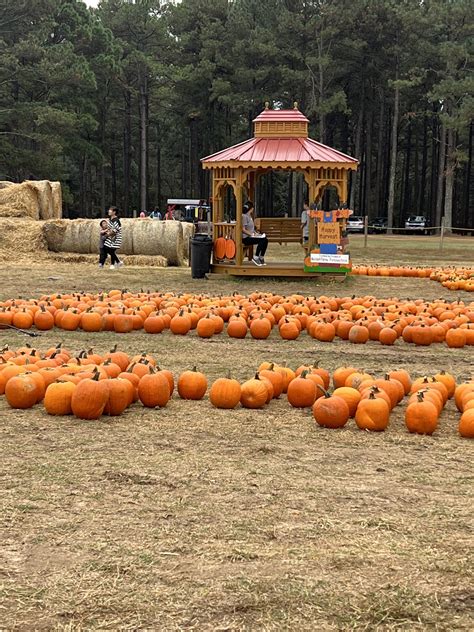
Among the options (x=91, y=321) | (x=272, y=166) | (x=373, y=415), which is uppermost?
(x=272, y=166)

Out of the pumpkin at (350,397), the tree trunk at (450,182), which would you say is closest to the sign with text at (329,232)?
the pumpkin at (350,397)

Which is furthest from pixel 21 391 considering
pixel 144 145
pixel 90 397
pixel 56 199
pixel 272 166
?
pixel 144 145

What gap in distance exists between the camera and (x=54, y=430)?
5691mm

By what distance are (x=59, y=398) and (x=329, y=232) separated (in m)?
12.3

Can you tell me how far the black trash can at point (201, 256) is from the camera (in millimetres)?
17781

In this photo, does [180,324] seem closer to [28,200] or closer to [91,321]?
[91,321]

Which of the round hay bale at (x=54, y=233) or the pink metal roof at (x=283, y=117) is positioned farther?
the round hay bale at (x=54, y=233)

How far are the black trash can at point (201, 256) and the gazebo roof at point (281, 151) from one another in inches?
66.6

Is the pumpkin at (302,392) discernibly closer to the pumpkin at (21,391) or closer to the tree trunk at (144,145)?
the pumpkin at (21,391)

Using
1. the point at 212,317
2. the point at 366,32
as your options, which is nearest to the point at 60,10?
the point at 366,32

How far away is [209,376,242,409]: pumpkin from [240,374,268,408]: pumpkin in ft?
0.20

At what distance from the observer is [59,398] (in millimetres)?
6043

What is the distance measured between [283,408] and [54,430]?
Answer: 1903mm

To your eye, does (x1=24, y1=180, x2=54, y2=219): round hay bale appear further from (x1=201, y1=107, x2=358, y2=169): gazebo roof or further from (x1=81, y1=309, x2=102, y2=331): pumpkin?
(x1=81, y1=309, x2=102, y2=331): pumpkin
